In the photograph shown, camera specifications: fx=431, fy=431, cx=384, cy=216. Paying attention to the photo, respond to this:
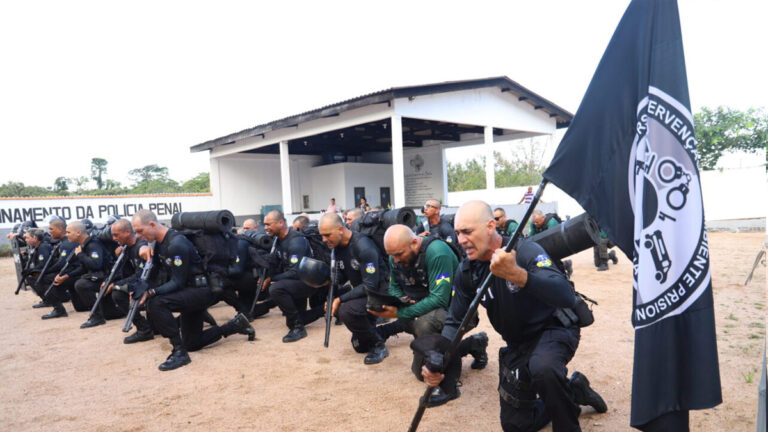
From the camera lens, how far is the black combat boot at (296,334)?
18.7ft

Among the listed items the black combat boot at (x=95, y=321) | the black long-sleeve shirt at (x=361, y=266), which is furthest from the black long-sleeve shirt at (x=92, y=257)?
the black long-sleeve shirt at (x=361, y=266)

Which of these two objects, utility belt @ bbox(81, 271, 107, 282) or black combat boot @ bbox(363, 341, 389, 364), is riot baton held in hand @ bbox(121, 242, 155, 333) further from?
black combat boot @ bbox(363, 341, 389, 364)

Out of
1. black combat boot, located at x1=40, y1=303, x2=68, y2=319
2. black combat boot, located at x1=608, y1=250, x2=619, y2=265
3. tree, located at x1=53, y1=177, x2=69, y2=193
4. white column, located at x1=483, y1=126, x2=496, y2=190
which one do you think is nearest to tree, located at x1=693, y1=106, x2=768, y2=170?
white column, located at x1=483, y1=126, x2=496, y2=190

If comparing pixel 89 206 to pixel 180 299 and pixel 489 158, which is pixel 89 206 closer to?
pixel 489 158

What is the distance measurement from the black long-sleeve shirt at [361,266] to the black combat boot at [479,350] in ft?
3.30

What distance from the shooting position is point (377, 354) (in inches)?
188

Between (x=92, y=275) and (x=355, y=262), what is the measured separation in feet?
17.3

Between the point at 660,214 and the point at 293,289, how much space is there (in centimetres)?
463

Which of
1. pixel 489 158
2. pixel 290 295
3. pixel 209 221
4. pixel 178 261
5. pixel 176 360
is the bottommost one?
pixel 176 360

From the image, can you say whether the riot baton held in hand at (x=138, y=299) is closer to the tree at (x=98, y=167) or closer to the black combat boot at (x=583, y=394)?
the black combat boot at (x=583, y=394)

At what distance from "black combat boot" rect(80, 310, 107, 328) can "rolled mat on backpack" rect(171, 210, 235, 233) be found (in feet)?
8.55

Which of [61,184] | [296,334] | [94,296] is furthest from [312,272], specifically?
[61,184]

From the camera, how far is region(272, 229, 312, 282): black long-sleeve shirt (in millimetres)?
5957

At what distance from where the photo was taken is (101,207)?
1878 cm
